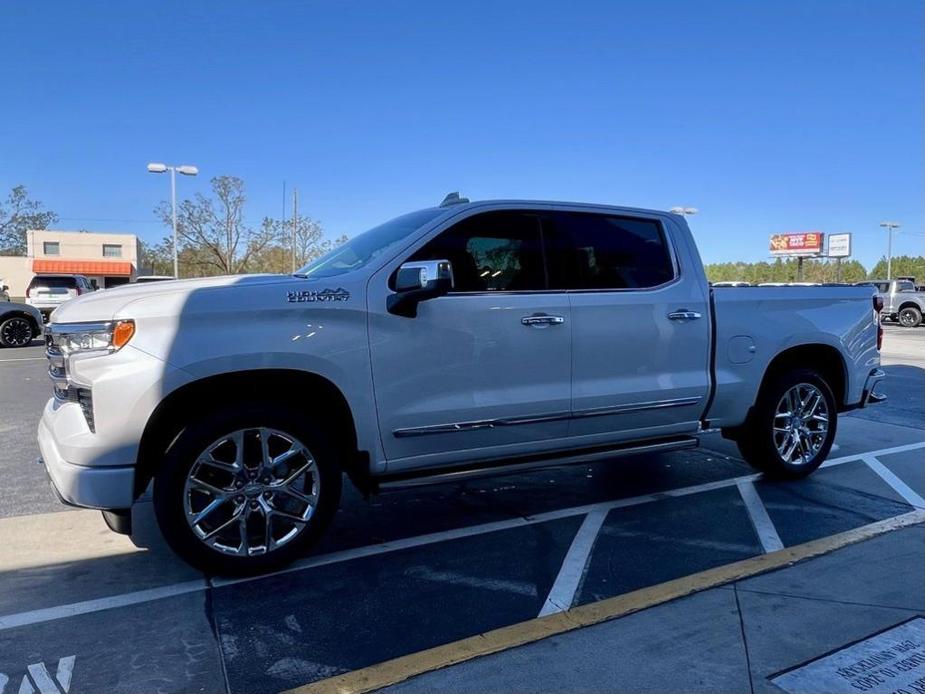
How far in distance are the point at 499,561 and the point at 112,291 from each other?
2.52 m

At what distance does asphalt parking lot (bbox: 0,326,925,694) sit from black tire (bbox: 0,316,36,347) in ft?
38.4

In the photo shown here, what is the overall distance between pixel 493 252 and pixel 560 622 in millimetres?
2138

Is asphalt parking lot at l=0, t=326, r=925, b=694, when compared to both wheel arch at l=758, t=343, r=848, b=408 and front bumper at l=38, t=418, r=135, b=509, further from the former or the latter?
wheel arch at l=758, t=343, r=848, b=408

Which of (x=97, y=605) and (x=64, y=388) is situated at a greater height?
(x=64, y=388)

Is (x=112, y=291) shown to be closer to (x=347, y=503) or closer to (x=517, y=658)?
(x=347, y=503)

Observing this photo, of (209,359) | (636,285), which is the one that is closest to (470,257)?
(636,285)

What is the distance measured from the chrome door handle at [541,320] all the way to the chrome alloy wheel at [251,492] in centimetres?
147

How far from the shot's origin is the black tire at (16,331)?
15547 millimetres

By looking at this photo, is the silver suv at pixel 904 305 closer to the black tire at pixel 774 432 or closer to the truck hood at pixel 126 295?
the black tire at pixel 774 432

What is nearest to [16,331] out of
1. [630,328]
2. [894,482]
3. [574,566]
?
[630,328]

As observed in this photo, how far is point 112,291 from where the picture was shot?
3527 millimetres

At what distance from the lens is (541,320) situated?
4.06 metres

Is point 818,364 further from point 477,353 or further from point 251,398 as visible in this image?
point 251,398

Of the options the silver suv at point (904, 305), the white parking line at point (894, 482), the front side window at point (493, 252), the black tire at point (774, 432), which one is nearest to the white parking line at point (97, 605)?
the front side window at point (493, 252)
